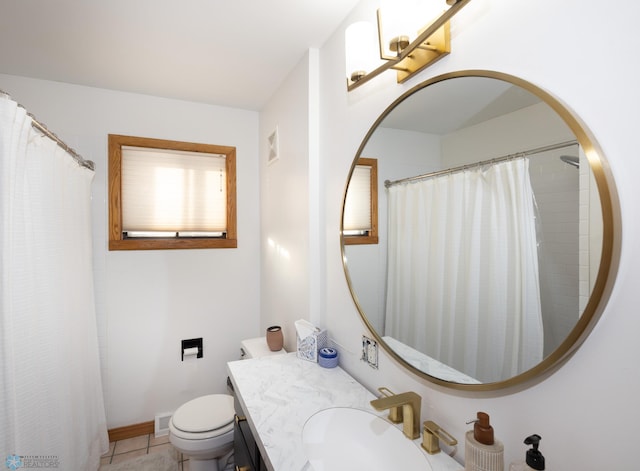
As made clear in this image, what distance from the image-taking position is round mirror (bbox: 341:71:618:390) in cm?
69

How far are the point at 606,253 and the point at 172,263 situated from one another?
2.59 metres

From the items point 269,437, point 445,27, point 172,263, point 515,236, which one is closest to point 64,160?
point 172,263

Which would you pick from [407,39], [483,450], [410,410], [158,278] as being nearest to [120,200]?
[158,278]

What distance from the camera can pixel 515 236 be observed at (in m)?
0.82

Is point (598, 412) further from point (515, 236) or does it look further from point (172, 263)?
point (172, 263)

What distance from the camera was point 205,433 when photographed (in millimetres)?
1812

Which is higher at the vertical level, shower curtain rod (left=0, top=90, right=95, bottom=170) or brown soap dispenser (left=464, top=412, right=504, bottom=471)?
shower curtain rod (left=0, top=90, right=95, bottom=170)

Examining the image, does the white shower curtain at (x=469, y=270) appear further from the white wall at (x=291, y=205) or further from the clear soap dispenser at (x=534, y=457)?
the white wall at (x=291, y=205)

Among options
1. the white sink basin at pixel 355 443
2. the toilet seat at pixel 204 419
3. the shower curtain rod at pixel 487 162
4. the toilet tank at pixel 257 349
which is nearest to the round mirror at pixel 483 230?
the shower curtain rod at pixel 487 162

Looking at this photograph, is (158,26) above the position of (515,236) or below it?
above

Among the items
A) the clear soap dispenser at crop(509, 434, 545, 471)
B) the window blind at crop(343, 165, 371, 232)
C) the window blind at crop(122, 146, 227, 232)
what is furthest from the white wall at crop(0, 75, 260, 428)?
the clear soap dispenser at crop(509, 434, 545, 471)

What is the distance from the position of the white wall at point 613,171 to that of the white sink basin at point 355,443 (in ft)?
0.55

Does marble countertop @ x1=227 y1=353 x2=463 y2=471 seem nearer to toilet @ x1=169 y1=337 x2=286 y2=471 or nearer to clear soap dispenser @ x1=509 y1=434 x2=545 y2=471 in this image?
clear soap dispenser @ x1=509 y1=434 x2=545 y2=471

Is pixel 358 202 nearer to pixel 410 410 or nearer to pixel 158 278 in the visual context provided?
pixel 410 410
